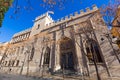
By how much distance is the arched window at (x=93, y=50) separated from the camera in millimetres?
14077

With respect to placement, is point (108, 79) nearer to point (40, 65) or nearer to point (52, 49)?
point (52, 49)

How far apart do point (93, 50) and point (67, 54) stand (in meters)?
5.29

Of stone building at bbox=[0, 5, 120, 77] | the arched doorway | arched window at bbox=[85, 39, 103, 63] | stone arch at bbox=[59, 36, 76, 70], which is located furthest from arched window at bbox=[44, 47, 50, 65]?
arched window at bbox=[85, 39, 103, 63]

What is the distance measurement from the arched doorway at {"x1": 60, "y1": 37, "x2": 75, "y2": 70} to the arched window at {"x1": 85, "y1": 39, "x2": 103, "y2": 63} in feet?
9.62

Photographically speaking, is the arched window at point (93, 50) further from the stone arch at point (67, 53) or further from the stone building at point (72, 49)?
the stone arch at point (67, 53)

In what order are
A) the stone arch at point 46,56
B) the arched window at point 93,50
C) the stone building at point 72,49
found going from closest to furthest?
the stone building at point 72,49 < the arched window at point 93,50 < the stone arch at point 46,56

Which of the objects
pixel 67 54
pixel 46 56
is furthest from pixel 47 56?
pixel 67 54

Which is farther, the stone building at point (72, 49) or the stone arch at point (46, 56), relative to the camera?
the stone arch at point (46, 56)

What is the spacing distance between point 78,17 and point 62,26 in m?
4.22

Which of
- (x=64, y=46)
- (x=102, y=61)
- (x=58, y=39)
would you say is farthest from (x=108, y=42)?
(x=58, y=39)

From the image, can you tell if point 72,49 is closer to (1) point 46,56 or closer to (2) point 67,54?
(2) point 67,54

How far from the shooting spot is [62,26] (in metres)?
20.9

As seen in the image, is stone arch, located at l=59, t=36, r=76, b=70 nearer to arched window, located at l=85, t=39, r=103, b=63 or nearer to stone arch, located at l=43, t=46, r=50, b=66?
arched window, located at l=85, t=39, r=103, b=63

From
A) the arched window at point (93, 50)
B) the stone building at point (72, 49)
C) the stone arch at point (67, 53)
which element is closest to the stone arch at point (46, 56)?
the stone building at point (72, 49)
